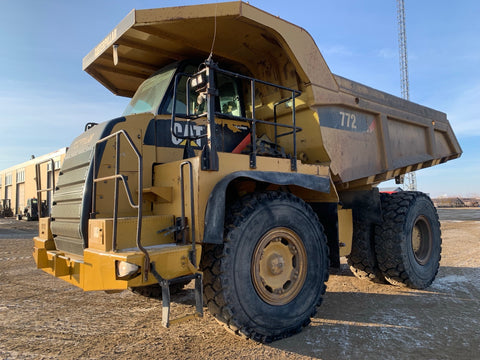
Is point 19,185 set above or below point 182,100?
above

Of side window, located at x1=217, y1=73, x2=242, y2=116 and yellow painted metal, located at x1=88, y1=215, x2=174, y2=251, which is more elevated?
side window, located at x1=217, y1=73, x2=242, y2=116

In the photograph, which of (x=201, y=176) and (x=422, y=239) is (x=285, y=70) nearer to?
(x=201, y=176)

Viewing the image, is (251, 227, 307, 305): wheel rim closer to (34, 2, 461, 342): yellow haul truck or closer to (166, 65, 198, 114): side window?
(34, 2, 461, 342): yellow haul truck

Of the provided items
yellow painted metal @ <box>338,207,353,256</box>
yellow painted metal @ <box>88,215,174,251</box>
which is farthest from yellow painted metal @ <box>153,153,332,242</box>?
yellow painted metal @ <box>338,207,353,256</box>

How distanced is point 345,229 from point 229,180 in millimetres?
2739

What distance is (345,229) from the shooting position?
17.2 ft

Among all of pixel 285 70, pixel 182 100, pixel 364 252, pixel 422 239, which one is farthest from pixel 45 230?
pixel 422 239

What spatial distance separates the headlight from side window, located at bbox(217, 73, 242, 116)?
8.43 ft

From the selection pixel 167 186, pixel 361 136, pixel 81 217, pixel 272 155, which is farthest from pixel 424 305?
pixel 81 217

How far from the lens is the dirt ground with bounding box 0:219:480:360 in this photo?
124 inches

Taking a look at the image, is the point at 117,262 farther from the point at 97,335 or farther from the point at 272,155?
the point at 272,155

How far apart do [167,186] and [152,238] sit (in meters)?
0.57

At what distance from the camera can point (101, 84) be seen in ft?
18.2

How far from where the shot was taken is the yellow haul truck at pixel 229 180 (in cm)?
307
